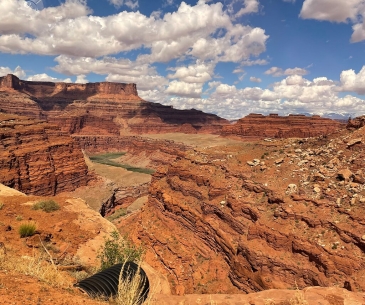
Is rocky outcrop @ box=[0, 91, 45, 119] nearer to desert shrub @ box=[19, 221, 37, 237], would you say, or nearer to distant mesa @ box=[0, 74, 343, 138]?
distant mesa @ box=[0, 74, 343, 138]

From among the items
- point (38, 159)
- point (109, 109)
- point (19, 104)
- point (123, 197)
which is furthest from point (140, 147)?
point (19, 104)

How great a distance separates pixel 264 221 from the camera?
18375mm

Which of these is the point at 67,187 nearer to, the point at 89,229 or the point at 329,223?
the point at 89,229

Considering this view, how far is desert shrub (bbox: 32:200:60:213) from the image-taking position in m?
19.8

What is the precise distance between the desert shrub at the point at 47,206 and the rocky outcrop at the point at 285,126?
282 feet

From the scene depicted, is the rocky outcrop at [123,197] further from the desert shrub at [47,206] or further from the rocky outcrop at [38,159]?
the desert shrub at [47,206]

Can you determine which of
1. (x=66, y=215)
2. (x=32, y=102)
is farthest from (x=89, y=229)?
(x=32, y=102)

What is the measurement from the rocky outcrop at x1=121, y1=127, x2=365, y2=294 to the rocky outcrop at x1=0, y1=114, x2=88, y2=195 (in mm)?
23807

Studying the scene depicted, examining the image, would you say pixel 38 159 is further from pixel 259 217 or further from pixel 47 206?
pixel 259 217

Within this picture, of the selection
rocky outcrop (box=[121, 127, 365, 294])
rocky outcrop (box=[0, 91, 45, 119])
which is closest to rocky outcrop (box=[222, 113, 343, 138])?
rocky outcrop (box=[121, 127, 365, 294])

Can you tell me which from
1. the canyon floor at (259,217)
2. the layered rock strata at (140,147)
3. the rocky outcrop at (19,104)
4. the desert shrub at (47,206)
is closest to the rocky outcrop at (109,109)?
the rocky outcrop at (19,104)

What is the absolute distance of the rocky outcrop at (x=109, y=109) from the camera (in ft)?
493

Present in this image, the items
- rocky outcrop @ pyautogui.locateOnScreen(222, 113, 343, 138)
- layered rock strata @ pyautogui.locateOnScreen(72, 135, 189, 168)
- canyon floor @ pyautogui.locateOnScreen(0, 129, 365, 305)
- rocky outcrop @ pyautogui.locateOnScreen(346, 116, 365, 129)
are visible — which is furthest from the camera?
rocky outcrop @ pyautogui.locateOnScreen(222, 113, 343, 138)

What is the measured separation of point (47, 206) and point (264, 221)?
50.4 feet
